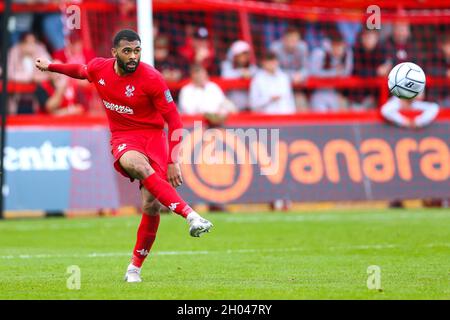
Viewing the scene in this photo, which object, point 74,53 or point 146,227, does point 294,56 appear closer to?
point 74,53

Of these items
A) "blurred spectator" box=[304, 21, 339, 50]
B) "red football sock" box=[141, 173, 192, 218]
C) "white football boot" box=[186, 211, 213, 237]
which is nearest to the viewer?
"white football boot" box=[186, 211, 213, 237]

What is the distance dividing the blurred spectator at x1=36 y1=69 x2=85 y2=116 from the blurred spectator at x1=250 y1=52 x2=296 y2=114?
329cm

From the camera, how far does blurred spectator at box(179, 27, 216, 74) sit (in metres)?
22.6

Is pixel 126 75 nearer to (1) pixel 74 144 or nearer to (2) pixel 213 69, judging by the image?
(1) pixel 74 144

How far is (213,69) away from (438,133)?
482 centimetres

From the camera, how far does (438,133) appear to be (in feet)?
67.3

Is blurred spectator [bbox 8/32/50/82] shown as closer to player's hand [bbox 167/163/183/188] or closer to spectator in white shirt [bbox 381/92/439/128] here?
spectator in white shirt [bbox 381/92/439/128]

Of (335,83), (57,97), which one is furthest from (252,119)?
(57,97)

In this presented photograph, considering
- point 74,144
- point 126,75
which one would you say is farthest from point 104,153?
point 126,75

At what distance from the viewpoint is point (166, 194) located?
10.4 meters

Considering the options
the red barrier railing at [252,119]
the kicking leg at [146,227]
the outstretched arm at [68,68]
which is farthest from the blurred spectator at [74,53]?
the kicking leg at [146,227]

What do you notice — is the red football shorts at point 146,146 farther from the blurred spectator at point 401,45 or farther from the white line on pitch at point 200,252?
the blurred spectator at point 401,45

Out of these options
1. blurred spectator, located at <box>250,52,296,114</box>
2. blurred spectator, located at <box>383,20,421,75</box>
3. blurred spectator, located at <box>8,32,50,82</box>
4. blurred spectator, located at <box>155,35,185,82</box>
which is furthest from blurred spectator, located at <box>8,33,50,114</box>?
blurred spectator, located at <box>383,20,421,75</box>
